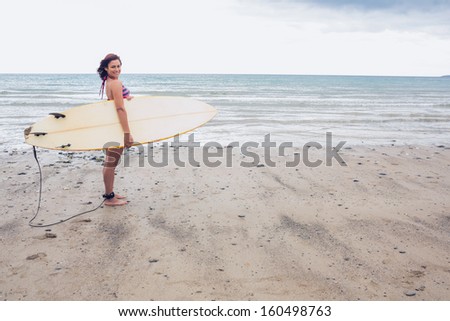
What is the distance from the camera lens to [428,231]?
141 inches

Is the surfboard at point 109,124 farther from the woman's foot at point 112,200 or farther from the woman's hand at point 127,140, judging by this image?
→ the woman's foot at point 112,200

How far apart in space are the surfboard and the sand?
2.44ft

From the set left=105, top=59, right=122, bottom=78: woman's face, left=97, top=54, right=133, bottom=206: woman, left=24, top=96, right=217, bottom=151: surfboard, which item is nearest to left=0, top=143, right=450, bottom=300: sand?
left=97, top=54, right=133, bottom=206: woman

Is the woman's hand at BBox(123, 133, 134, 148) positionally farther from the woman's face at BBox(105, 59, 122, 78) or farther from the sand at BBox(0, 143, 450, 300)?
the sand at BBox(0, 143, 450, 300)

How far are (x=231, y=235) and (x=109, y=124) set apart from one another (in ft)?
7.21

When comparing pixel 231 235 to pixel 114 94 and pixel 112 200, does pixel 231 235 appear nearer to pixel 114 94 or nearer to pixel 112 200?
pixel 112 200

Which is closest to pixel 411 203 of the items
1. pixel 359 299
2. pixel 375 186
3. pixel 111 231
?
pixel 375 186

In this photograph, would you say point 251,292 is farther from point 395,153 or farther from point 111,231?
point 395,153

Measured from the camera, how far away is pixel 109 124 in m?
4.56

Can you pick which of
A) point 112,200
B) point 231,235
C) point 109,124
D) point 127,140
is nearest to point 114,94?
point 127,140

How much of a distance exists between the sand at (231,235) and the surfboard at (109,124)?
0.74m

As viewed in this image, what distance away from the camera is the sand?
105 inches

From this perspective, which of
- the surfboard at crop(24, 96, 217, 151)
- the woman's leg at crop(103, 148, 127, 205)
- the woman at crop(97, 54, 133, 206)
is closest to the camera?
the woman at crop(97, 54, 133, 206)

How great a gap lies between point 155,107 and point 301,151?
3299 millimetres
